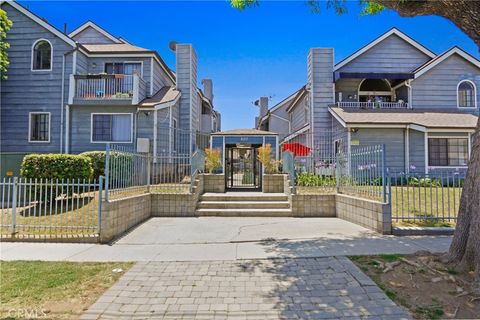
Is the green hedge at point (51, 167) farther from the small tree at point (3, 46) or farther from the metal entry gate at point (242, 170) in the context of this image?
the small tree at point (3, 46)

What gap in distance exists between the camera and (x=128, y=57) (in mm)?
17438

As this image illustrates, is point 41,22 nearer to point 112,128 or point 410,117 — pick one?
point 112,128

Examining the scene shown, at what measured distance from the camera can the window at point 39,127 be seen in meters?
16.4

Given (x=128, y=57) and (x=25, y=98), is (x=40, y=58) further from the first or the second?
(x=128, y=57)

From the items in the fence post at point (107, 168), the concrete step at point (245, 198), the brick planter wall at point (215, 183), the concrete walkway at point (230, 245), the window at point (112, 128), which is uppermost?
the window at point (112, 128)

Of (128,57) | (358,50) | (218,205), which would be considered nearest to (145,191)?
(218,205)

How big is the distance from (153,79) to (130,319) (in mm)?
16474

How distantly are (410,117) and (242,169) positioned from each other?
10.0 m

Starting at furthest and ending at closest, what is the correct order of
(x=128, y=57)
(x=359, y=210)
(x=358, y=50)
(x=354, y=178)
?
(x=358, y=50) < (x=128, y=57) < (x=354, y=178) < (x=359, y=210)

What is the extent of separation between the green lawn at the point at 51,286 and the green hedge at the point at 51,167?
419 centimetres

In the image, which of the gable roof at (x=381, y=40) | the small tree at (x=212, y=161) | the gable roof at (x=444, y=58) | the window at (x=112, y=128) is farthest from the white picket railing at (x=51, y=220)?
the gable roof at (x=444, y=58)

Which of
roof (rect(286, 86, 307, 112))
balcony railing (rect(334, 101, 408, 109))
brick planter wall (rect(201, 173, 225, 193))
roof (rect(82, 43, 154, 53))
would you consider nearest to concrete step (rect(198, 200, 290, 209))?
brick planter wall (rect(201, 173, 225, 193))

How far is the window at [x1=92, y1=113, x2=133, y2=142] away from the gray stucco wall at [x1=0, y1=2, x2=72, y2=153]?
2148 mm
